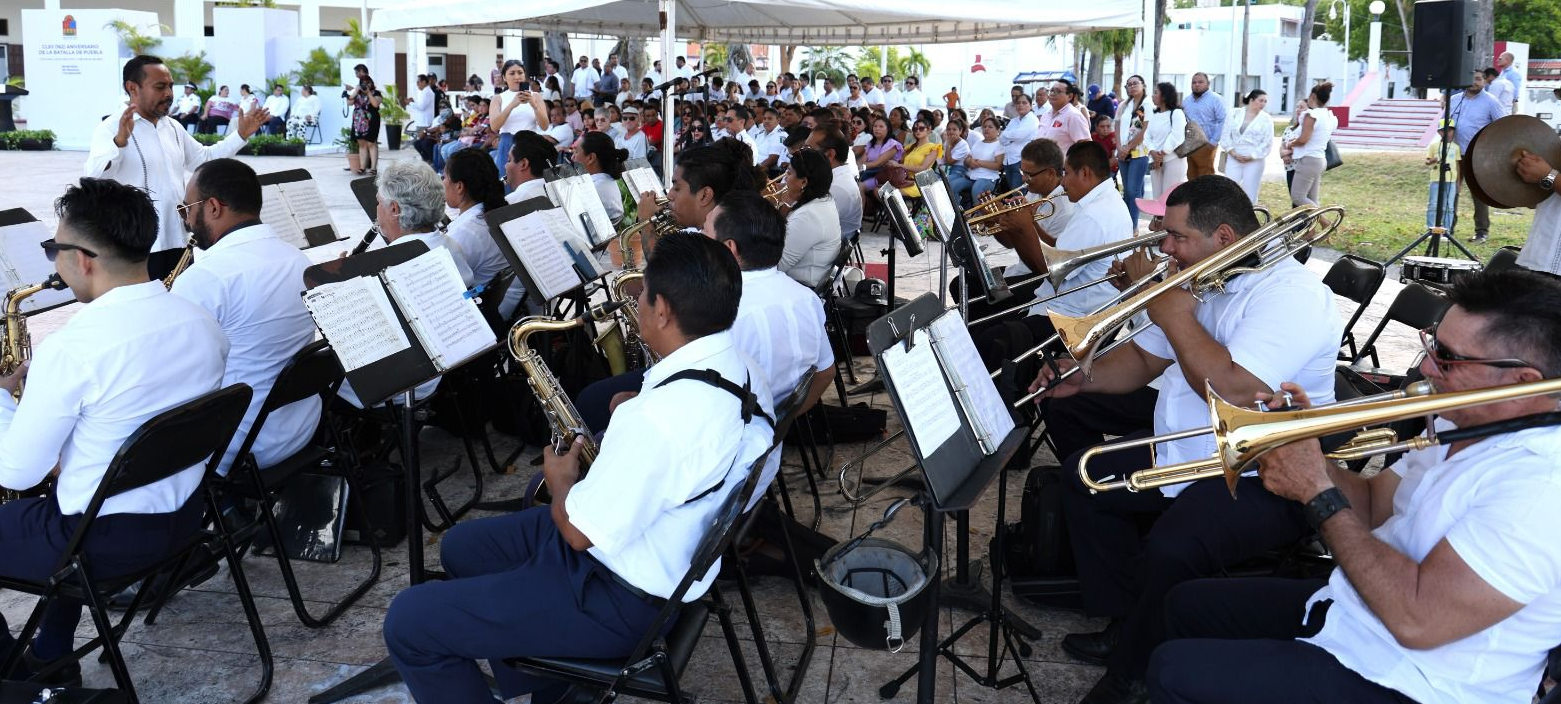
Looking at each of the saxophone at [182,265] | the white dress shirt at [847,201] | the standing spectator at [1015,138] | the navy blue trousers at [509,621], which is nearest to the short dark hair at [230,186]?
the saxophone at [182,265]

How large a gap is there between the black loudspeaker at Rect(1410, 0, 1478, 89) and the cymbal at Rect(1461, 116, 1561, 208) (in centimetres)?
292

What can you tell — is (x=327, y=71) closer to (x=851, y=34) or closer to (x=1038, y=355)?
(x=851, y=34)

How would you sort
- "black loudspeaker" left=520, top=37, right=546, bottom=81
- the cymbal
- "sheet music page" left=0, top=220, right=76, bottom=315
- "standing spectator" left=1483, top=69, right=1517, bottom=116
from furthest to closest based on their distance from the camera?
"black loudspeaker" left=520, top=37, right=546, bottom=81 < "standing spectator" left=1483, top=69, right=1517, bottom=116 < the cymbal < "sheet music page" left=0, top=220, right=76, bottom=315

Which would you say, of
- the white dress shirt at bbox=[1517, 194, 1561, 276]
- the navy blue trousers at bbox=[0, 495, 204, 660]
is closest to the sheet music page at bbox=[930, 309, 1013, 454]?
the navy blue trousers at bbox=[0, 495, 204, 660]

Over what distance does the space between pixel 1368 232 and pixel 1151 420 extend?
973cm

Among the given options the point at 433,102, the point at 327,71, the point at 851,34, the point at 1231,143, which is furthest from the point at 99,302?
the point at 327,71

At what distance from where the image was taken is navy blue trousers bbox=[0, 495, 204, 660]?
2801 millimetres

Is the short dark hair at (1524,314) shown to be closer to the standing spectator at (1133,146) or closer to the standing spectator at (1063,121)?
the standing spectator at (1133,146)

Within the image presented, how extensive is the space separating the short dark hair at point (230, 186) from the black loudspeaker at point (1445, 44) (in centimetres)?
772

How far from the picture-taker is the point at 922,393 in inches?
93.3

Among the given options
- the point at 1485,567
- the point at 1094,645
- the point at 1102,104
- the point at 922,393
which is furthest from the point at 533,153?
the point at 1102,104

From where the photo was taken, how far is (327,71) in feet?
95.5

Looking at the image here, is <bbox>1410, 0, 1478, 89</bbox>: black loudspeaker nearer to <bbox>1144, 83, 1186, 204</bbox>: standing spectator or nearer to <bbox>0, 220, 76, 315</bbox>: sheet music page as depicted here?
<bbox>1144, 83, 1186, 204</bbox>: standing spectator

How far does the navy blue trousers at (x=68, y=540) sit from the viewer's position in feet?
9.19
